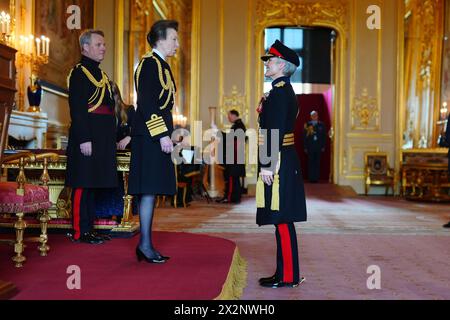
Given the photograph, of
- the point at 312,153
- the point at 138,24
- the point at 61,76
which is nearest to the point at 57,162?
the point at 61,76

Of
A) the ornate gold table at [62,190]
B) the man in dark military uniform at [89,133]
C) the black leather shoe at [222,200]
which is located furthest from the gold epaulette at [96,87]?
the black leather shoe at [222,200]

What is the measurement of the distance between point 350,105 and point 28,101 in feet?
24.1

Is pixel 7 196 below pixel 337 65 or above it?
below

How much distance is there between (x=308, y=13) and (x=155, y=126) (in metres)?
9.37

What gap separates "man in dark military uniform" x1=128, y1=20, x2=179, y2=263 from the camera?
3.22 meters

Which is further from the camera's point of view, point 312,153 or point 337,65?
point 312,153

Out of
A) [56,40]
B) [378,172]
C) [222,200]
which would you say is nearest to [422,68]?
[378,172]

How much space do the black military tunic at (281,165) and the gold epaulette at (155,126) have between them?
0.58 m

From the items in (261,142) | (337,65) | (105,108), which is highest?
(337,65)

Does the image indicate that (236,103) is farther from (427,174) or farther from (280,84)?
(280,84)

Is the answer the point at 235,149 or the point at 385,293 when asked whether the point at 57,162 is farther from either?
the point at 235,149

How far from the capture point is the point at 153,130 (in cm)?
320

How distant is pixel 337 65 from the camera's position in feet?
39.0

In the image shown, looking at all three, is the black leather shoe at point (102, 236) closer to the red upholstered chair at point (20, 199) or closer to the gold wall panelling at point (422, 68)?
the red upholstered chair at point (20, 199)
